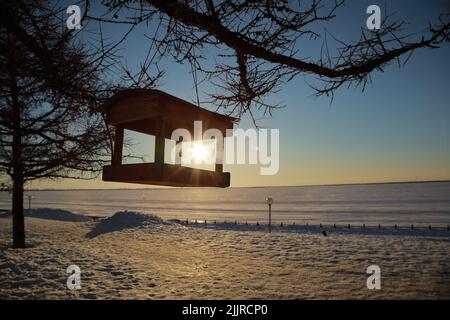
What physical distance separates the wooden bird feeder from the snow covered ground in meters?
3.46

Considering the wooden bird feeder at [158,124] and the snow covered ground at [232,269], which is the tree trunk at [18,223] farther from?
the wooden bird feeder at [158,124]

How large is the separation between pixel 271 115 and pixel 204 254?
31.0ft

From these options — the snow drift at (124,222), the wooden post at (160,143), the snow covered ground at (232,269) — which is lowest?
the snow drift at (124,222)

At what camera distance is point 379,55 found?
2639mm

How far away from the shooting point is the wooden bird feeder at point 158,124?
3633mm

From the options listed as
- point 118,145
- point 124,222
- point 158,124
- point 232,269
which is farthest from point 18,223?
point 158,124

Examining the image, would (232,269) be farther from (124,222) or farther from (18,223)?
(124,222)

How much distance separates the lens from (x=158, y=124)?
394 centimetres

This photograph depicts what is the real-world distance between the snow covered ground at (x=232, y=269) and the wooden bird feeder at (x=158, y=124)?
346cm

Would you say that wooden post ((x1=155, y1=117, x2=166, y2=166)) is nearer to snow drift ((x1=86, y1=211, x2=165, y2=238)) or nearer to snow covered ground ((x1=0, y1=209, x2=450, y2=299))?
snow covered ground ((x1=0, y1=209, x2=450, y2=299))

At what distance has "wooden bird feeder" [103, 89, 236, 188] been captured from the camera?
363 cm

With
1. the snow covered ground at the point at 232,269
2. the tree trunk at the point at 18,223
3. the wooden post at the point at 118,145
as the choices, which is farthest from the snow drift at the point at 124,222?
the wooden post at the point at 118,145

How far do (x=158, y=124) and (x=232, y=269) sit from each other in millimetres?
6440
